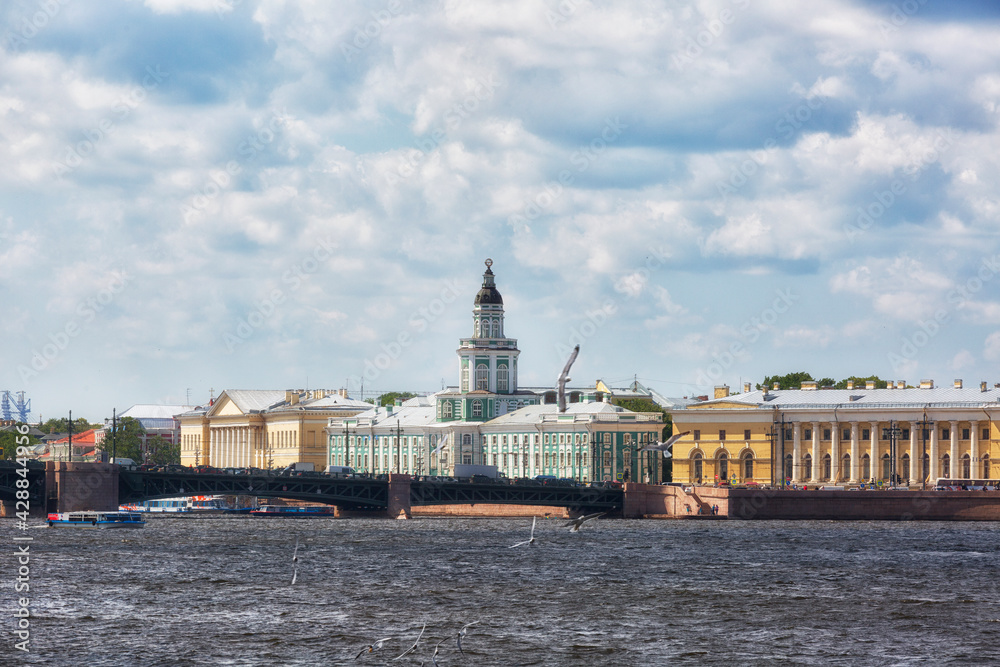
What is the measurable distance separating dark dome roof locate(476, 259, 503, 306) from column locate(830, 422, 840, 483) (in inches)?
845

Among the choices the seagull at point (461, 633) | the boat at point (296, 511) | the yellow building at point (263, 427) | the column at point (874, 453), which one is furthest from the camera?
the yellow building at point (263, 427)

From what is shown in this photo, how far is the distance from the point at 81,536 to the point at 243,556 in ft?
41.3

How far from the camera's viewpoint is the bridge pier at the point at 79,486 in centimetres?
7150

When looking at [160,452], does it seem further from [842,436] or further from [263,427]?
[842,436]

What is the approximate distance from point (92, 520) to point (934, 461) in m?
41.4

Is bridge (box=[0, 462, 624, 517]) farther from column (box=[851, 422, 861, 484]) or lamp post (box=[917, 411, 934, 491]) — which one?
column (box=[851, 422, 861, 484])

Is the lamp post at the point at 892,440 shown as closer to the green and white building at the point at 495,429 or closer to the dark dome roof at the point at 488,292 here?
the green and white building at the point at 495,429

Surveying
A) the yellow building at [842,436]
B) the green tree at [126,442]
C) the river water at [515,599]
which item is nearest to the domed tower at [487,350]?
the yellow building at [842,436]

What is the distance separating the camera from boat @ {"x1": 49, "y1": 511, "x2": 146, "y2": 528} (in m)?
68.9

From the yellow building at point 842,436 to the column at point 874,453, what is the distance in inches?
1.9

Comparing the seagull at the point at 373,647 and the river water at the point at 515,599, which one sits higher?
the seagull at the point at 373,647

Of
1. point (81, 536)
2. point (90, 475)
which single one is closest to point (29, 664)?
point (81, 536)

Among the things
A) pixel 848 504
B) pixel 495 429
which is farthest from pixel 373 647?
pixel 495 429

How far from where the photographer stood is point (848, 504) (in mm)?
74250
